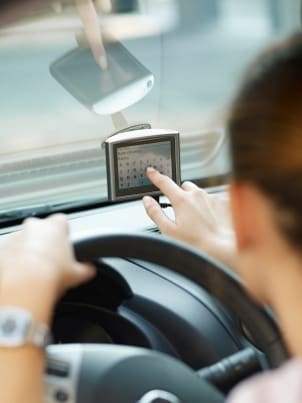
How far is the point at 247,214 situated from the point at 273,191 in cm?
5

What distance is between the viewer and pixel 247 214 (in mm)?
823

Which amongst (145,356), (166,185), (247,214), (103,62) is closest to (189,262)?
(145,356)

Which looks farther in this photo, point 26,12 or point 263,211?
point 26,12

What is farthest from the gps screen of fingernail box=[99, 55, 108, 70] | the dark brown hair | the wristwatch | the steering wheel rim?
the dark brown hair

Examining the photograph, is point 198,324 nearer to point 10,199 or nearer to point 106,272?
point 106,272

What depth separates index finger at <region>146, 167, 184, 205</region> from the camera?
1.50 meters

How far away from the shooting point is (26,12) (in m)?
1.72

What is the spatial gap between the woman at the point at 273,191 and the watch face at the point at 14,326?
234mm

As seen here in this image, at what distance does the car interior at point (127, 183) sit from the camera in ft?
3.57

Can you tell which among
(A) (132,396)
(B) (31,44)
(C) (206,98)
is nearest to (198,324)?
(A) (132,396)

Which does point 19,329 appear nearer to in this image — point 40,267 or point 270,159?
point 40,267

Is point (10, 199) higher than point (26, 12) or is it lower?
lower

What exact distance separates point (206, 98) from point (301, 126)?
1501 mm

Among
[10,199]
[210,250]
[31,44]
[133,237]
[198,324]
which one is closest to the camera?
[133,237]
